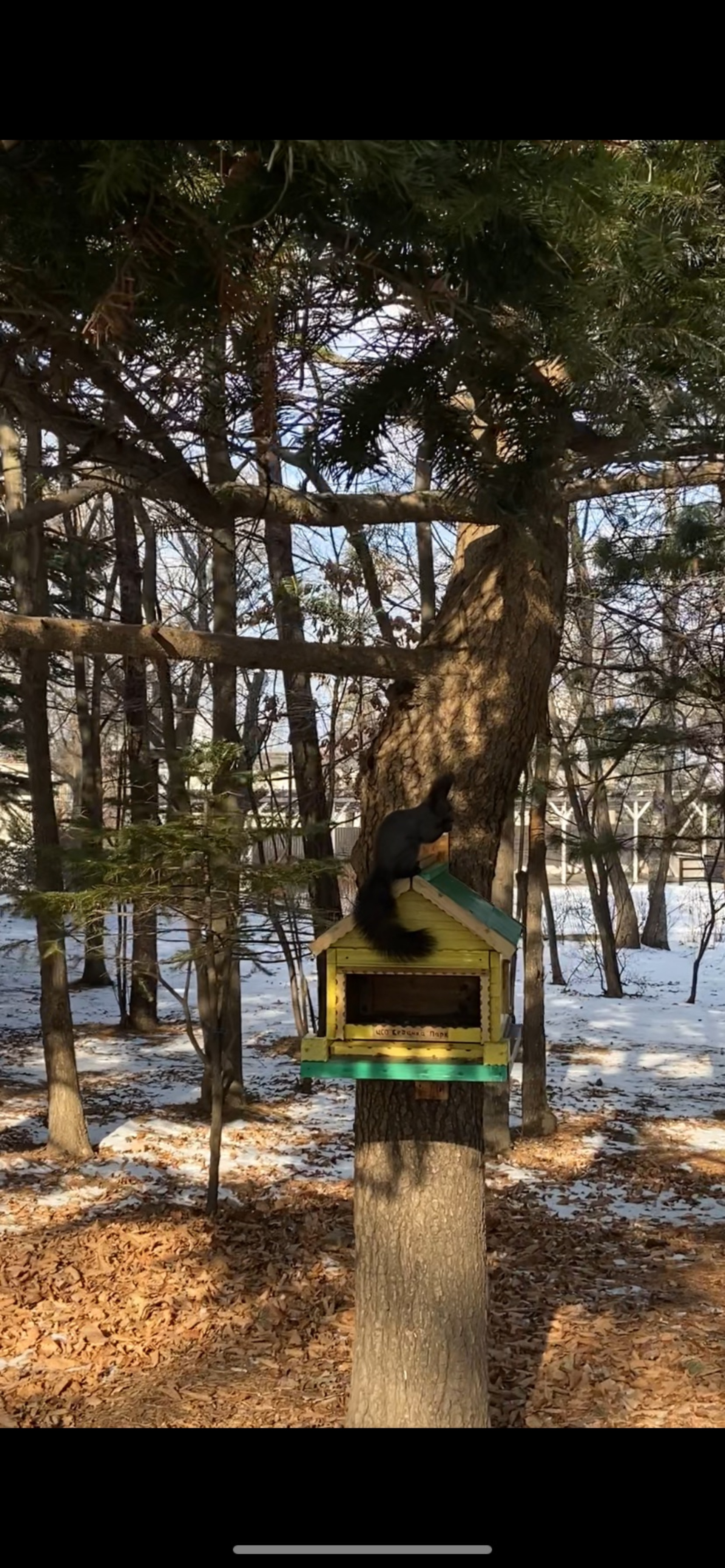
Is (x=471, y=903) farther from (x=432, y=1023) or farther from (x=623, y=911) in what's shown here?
(x=623, y=911)

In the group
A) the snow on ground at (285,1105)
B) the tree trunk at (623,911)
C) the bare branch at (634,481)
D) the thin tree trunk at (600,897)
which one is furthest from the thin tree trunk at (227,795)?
the tree trunk at (623,911)

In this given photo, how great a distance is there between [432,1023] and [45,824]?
4.42m

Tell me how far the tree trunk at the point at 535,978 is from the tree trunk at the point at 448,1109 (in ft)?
14.2

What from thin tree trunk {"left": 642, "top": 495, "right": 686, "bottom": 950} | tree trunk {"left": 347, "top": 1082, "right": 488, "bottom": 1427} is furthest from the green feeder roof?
thin tree trunk {"left": 642, "top": 495, "right": 686, "bottom": 950}

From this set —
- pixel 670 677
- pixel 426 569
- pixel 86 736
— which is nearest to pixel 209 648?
pixel 670 677

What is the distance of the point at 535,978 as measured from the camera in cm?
760

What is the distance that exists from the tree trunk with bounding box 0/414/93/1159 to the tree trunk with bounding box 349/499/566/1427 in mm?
3617

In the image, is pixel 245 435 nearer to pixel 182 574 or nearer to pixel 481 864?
pixel 481 864

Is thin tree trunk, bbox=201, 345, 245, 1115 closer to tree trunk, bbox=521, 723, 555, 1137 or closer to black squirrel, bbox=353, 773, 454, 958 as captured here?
tree trunk, bbox=521, 723, 555, 1137

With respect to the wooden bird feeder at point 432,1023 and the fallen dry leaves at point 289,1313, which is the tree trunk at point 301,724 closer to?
the fallen dry leaves at point 289,1313

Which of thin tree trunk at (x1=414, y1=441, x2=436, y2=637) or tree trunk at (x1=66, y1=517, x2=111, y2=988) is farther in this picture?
tree trunk at (x1=66, y1=517, x2=111, y2=988)

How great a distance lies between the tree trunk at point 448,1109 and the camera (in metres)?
2.49

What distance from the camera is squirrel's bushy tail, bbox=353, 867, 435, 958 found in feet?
7.43

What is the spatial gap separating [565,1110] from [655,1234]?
272 centimetres
